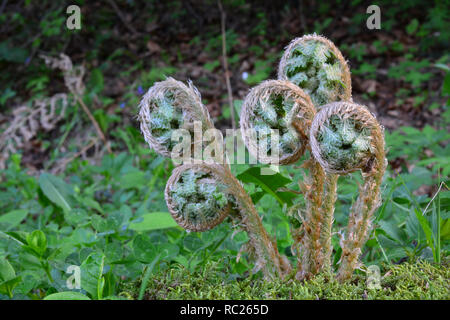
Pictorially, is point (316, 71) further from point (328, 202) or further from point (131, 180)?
point (131, 180)

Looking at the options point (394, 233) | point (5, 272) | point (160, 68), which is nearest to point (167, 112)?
point (5, 272)

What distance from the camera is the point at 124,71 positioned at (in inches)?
278

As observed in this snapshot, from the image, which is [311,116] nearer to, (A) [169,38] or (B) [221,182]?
(B) [221,182]

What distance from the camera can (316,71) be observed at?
4.68 ft

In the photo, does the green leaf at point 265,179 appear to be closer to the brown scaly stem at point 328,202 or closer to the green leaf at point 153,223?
the brown scaly stem at point 328,202

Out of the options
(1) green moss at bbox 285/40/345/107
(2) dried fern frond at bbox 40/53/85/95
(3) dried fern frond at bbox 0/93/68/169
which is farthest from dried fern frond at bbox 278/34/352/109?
(3) dried fern frond at bbox 0/93/68/169

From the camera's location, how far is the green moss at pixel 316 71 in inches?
54.9

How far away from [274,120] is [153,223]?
3.21 feet

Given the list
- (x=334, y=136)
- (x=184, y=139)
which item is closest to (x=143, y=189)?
(x=184, y=139)

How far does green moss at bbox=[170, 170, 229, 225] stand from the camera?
51.1 inches

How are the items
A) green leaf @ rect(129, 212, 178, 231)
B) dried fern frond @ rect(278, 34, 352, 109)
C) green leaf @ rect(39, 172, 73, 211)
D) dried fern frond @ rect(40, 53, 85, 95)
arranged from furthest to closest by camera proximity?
dried fern frond @ rect(40, 53, 85, 95) < green leaf @ rect(39, 172, 73, 211) < green leaf @ rect(129, 212, 178, 231) < dried fern frond @ rect(278, 34, 352, 109)

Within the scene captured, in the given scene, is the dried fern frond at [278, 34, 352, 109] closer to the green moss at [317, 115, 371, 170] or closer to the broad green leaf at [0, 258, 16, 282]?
the green moss at [317, 115, 371, 170]

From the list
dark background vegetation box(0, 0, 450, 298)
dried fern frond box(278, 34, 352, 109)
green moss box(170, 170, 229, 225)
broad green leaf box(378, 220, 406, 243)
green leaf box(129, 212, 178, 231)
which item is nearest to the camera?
green moss box(170, 170, 229, 225)
